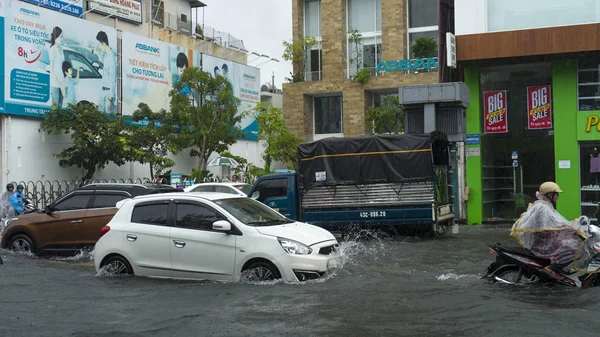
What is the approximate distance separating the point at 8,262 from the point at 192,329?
7.88 m

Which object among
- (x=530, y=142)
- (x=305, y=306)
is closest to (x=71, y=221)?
(x=305, y=306)

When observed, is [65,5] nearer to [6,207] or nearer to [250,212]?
[6,207]

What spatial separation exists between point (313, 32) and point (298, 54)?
99.1 inches

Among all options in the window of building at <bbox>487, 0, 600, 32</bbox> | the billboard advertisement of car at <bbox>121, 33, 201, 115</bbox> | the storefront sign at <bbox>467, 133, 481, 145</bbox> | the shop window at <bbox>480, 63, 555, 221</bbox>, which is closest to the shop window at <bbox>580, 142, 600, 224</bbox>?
the shop window at <bbox>480, 63, 555, 221</bbox>

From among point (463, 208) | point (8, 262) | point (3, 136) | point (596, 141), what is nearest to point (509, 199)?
point (463, 208)

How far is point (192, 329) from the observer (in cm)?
750

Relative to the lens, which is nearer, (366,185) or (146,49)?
(366,185)

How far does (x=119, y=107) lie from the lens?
34781mm

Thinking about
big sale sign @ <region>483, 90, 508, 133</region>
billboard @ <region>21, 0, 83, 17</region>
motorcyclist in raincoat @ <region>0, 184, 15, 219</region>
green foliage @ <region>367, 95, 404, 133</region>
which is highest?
billboard @ <region>21, 0, 83, 17</region>

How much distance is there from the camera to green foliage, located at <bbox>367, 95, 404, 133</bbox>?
42656 mm

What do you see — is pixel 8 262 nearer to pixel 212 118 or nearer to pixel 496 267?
pixel 496 267

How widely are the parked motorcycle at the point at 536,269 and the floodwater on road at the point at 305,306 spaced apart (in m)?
0.14

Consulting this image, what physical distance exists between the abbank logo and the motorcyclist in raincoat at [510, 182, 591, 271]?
1168 inches

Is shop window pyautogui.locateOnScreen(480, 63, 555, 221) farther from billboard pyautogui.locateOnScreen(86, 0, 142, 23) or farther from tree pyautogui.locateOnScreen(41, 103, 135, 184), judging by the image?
billboard pyautogui.locateOnScreen(86, 0, 142, 23)
